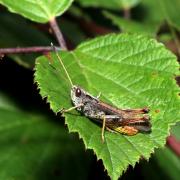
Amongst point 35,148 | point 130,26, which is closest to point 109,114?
point 35,148

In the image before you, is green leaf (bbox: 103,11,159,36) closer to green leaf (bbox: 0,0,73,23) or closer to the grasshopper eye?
green leaf (bbox: 0,0,73,23)

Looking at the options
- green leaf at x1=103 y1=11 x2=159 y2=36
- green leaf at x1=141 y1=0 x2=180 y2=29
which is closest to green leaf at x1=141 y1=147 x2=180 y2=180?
green leaf at x1=103 y1=11 x2=159 y2=36

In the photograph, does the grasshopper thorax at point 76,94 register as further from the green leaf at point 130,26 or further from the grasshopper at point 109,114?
the green leaf at point 130,26

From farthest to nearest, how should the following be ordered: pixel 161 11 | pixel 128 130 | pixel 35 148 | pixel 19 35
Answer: pixel 161 11, pixel 19 35, pixel 35 148, pixel 128 130

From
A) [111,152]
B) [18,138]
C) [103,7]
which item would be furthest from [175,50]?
[111,152]

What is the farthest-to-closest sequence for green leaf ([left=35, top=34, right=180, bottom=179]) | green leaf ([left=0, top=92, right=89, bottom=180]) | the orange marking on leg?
green leaf ([left=0, top=92, right=89, bottom=180])
the orange marking on leg
green leaf ([left=35, top=34, right=180, bottom=179])

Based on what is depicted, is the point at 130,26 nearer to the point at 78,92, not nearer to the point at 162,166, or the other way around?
the point at 162,166

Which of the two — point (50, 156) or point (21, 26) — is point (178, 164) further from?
point (21, 26)
